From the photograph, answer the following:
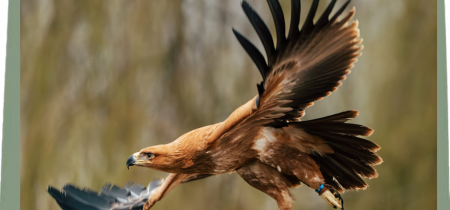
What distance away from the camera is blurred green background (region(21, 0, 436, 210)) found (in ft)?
3.83

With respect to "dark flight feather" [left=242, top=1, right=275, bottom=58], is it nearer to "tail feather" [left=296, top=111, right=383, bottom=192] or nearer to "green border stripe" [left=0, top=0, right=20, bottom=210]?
"tail feather" [left=296, top=111, right=383, bottom=192]

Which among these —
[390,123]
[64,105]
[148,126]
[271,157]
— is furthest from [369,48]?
[64,105]

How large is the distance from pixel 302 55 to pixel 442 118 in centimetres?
54

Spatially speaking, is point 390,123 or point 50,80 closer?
point 390,123

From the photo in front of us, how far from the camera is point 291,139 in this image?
1139 millimetres

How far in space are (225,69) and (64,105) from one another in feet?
1.80

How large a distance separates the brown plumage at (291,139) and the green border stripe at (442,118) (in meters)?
0.21

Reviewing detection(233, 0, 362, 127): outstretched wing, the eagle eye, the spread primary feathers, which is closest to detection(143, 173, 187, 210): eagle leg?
the spread primary feathers

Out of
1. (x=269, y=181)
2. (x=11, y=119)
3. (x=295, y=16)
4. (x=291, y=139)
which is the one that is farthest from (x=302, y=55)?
(x=11, y=119)

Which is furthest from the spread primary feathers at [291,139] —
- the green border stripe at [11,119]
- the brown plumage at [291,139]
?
the green border stripe at [11,119]

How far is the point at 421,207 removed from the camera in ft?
3.92

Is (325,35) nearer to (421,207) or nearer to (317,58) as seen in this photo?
(317,58)

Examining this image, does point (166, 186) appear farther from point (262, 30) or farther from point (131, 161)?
point (262, 30)

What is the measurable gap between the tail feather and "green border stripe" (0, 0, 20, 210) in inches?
38.5
